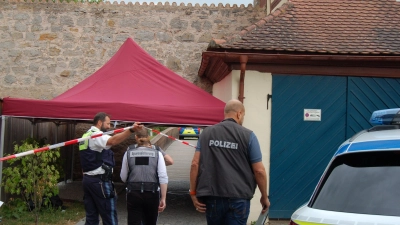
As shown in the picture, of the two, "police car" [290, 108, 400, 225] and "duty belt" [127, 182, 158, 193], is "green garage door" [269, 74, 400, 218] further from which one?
"police car" [290, 108, 400, 225]

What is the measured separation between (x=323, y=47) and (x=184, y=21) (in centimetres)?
549

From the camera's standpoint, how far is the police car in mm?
3906

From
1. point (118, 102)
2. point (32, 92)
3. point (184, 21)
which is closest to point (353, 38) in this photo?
point (118, 102)

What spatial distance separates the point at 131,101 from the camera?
372 inches

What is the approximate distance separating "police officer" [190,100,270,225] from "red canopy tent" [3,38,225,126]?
12.8ft

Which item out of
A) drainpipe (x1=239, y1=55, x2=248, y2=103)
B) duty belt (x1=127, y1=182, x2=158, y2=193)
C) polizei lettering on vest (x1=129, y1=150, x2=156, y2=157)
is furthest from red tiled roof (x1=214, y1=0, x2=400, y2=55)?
duty belt (x1=127, y1=182, x2=158, y2=193)

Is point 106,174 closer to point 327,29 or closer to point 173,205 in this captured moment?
point 173,205

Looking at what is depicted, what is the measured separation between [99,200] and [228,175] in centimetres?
240

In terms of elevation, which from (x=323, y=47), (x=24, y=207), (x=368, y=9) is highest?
(x=368, y=9)

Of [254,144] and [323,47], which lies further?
[323,47]

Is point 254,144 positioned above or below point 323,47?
below

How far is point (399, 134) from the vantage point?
4.45 meters

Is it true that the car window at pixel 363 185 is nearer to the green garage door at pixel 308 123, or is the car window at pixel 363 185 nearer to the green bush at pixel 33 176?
the green garage door at pixel 308 123

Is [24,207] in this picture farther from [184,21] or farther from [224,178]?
[184,21]
